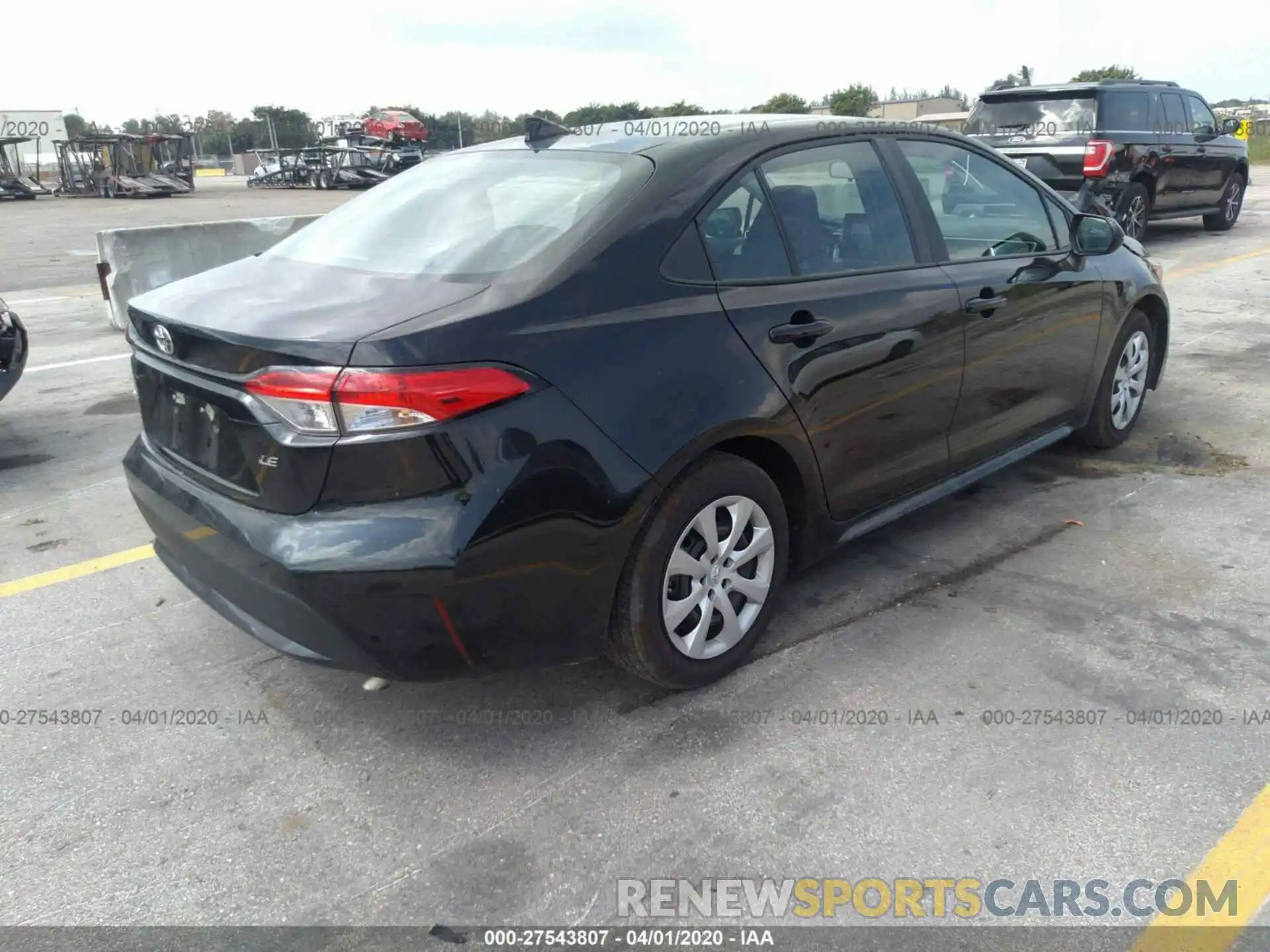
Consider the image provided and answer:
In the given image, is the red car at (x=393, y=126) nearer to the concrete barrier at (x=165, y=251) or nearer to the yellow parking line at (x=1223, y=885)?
the concrete barrier at (x=165, y=251)

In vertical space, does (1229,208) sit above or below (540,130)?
below

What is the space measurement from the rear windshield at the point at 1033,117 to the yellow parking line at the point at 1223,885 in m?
10.3

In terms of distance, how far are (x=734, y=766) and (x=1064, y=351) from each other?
2.61 metres

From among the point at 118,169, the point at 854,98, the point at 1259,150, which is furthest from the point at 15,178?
the point at 1259,150

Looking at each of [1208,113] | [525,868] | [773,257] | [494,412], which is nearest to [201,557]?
[494,412]

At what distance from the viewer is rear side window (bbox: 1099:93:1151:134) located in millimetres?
11094

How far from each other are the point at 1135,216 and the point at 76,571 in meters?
11.8

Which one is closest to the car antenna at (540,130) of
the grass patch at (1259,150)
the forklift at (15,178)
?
the grass patch at (1259,150)

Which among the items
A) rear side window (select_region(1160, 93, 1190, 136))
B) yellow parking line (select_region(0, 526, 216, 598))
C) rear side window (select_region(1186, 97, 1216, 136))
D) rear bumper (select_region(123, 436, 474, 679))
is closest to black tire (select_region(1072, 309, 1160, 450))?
rear bumper (select_region(123, 436, 474, 679))

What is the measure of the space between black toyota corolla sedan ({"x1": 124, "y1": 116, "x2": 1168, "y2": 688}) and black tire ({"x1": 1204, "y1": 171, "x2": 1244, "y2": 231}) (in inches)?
485

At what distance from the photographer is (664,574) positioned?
9.36ft

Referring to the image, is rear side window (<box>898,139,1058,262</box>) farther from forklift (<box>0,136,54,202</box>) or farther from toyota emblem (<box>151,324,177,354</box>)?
forklift (<box>0,136,54,202</box>)

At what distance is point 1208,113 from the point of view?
1335cm

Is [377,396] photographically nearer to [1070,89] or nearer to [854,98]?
[1070,89]
